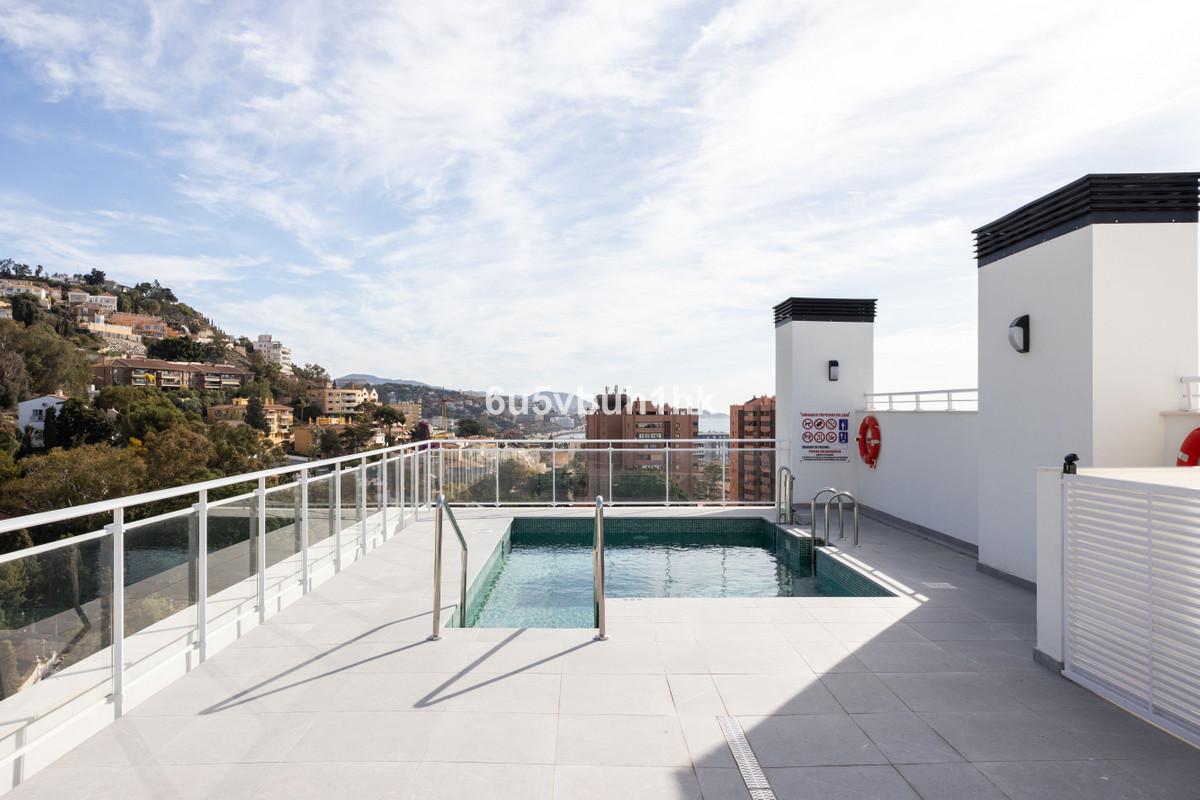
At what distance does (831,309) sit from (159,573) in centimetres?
887

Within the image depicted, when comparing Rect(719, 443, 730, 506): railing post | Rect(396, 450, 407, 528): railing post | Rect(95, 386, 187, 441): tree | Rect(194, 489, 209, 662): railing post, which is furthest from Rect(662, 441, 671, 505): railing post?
Rect(95, 386, 187, 441): tree

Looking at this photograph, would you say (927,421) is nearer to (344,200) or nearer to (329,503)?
(329,503)

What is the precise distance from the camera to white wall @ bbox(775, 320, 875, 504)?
9961mm

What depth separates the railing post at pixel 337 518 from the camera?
235 inches

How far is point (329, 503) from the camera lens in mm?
5828

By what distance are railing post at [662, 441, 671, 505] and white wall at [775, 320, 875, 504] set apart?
1.79 m

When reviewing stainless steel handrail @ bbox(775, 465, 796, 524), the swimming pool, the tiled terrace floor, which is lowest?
the swimming pool

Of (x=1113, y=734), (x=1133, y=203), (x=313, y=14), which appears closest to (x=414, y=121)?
(x=313, y=14)

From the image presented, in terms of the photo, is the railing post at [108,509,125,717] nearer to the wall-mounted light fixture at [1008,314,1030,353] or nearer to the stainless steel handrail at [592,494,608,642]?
the stainless steel handrail at [592,494,608,642]

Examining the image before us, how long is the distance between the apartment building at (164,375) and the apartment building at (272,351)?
Answer: 43.3ft

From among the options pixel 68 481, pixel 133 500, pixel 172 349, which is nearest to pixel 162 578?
pixel 133 500

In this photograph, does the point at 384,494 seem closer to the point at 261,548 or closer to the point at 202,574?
the point at 261,548

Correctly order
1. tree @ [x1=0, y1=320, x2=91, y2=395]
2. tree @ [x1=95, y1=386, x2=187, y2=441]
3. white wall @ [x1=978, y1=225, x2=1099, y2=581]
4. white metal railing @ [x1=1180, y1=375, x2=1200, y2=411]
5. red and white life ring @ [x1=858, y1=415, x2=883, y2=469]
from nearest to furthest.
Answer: white metal railing @ [x1=1180, y1=375, x2=1200, y2=411] → white wall @ [x1=978, y1=225, x2=1099, y2=581] → red and white life ring @ [x1=858, y1=415, x2=883, y2=469] → tree @ [x1=95, y1=386, x2=187, y2=441] → tree @ [x1=0, y1=320, x2=91, y2=395]

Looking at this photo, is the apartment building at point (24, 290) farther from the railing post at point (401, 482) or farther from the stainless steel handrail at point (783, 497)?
the stainless steel handrail at point (783, 497)
